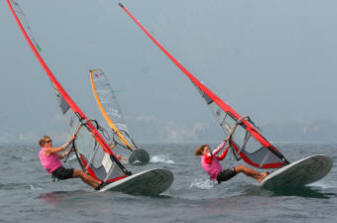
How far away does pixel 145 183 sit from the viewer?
12516 millimetres

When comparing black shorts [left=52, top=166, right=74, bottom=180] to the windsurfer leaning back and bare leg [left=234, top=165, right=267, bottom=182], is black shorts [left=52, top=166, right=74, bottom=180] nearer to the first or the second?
the windsurfer leaning back

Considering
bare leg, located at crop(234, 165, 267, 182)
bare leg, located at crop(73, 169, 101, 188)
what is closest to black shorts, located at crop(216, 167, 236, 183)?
bare leg, located at crop(234, 165, 267, 182)

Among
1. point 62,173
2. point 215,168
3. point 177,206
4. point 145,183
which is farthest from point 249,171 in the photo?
point 62,173

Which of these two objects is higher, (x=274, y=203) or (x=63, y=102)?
(x=63, y=102)

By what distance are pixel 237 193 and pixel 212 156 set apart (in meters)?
1.45

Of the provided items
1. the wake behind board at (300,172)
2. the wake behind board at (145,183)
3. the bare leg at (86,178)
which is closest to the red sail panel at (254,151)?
Result: the wake behind board at (300,172)

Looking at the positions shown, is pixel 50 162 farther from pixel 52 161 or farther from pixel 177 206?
pixel 177 206

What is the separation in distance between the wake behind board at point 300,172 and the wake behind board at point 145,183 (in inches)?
102

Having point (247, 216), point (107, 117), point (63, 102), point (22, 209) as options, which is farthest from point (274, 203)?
point (107, 117)

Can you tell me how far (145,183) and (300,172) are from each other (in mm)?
4090

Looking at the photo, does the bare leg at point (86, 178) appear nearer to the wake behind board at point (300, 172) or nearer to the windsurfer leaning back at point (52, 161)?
the windsurfer leaning back at point (52, 161)

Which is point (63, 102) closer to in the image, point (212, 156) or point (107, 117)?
point (212, 156)

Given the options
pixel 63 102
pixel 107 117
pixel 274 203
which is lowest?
pixel 107 117

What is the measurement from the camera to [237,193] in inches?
535
